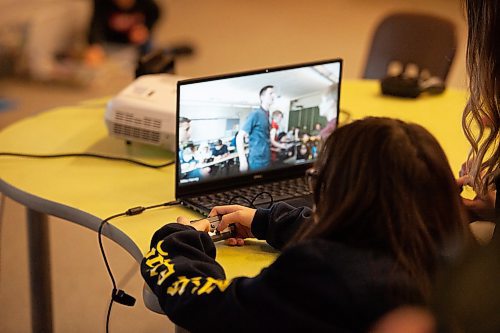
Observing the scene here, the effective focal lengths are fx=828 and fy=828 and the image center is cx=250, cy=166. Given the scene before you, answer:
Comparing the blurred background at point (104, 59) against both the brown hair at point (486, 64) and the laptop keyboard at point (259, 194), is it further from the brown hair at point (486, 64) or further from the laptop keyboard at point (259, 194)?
the laptop keyboard at point (259, 194)

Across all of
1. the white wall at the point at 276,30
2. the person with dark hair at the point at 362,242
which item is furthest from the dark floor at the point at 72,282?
the white wall at the point at 276,30

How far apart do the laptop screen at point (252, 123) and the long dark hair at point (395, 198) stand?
1.93 feet

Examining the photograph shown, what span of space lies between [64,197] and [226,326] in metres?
0.67

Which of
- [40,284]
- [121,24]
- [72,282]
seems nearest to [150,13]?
[121,24]

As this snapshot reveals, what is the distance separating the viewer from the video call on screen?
1748 mm

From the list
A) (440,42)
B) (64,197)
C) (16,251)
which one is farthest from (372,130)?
(16,251)

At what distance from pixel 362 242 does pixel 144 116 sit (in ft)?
3.23

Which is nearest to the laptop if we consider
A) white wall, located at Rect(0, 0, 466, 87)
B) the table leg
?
the table leg

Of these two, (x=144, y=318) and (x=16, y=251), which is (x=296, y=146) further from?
(x=16, y=251)

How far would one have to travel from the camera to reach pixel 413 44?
287 cm

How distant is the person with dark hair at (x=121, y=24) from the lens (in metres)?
4.74

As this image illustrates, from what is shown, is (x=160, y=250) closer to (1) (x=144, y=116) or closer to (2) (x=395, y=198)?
(2) (x=395, y=198)

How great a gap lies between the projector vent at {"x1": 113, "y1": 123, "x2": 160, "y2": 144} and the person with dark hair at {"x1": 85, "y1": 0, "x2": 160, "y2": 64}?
8.88 feet

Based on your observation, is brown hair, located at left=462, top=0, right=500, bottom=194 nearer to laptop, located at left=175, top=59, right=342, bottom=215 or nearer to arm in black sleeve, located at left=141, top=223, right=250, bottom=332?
laptop, located at left=175, top=59, right=342, bottom=215
